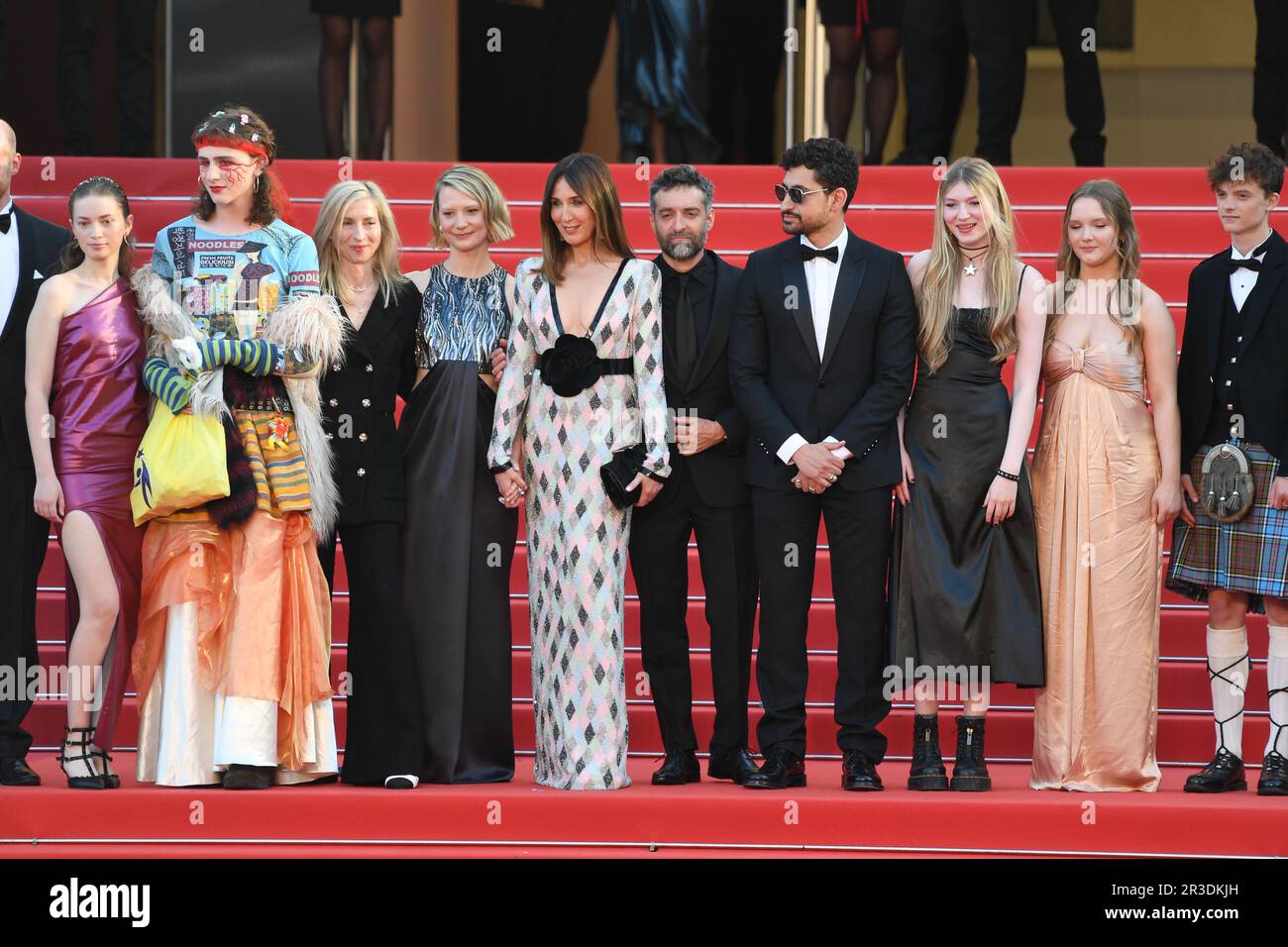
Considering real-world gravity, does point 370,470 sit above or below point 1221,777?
above

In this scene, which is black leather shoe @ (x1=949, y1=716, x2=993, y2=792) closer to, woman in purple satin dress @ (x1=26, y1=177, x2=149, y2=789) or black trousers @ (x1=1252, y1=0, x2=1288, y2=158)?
woman in purple satin dress @ (x1=26, y1=177, x2=149, y2=789)

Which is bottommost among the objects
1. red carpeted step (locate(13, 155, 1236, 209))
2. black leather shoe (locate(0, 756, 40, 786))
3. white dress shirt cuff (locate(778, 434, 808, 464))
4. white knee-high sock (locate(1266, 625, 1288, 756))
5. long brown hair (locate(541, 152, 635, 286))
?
black leather shoe (locate(0, 756, 40, 786))

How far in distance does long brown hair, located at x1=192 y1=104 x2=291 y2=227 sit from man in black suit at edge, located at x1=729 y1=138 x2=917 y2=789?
62.1 inches

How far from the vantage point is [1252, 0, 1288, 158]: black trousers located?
930cm

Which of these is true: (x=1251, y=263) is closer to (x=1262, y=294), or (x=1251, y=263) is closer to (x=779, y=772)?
(x=1262, y=294)

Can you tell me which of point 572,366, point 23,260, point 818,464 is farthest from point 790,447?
point 23,260

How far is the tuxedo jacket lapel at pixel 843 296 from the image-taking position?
19.4 ft

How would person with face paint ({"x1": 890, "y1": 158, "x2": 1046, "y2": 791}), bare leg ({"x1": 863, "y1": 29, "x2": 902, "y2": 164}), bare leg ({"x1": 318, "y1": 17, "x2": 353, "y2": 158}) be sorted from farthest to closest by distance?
bare leg ({"x1": 318, "y1": 17, "x2": 353, "y2": 158}) < bare leg ({"x1": 863, "y1": 29, "x2": 902, "y2": 164}) < person with face paint ({"x1": 890, "y1": 158, "x2": 1046, "y2": 791})

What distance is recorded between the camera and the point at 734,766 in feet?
19.6

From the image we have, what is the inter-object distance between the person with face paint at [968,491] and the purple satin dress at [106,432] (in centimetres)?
251

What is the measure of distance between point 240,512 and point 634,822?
1.60 metres

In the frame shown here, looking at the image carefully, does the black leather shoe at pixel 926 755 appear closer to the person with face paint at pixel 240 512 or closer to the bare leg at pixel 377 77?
the person with face paint at pixel 240 512

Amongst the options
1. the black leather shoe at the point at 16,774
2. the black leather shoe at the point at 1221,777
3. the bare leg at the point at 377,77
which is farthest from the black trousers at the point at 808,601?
the bare leg at the point at 377,77

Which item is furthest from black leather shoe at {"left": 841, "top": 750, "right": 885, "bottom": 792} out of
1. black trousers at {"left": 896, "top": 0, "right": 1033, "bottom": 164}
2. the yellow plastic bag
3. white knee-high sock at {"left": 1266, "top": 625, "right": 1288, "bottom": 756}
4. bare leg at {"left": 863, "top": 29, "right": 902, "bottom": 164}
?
bare leg at {"left": 863, "top": 29, "right": 902, "bottom": 164}
